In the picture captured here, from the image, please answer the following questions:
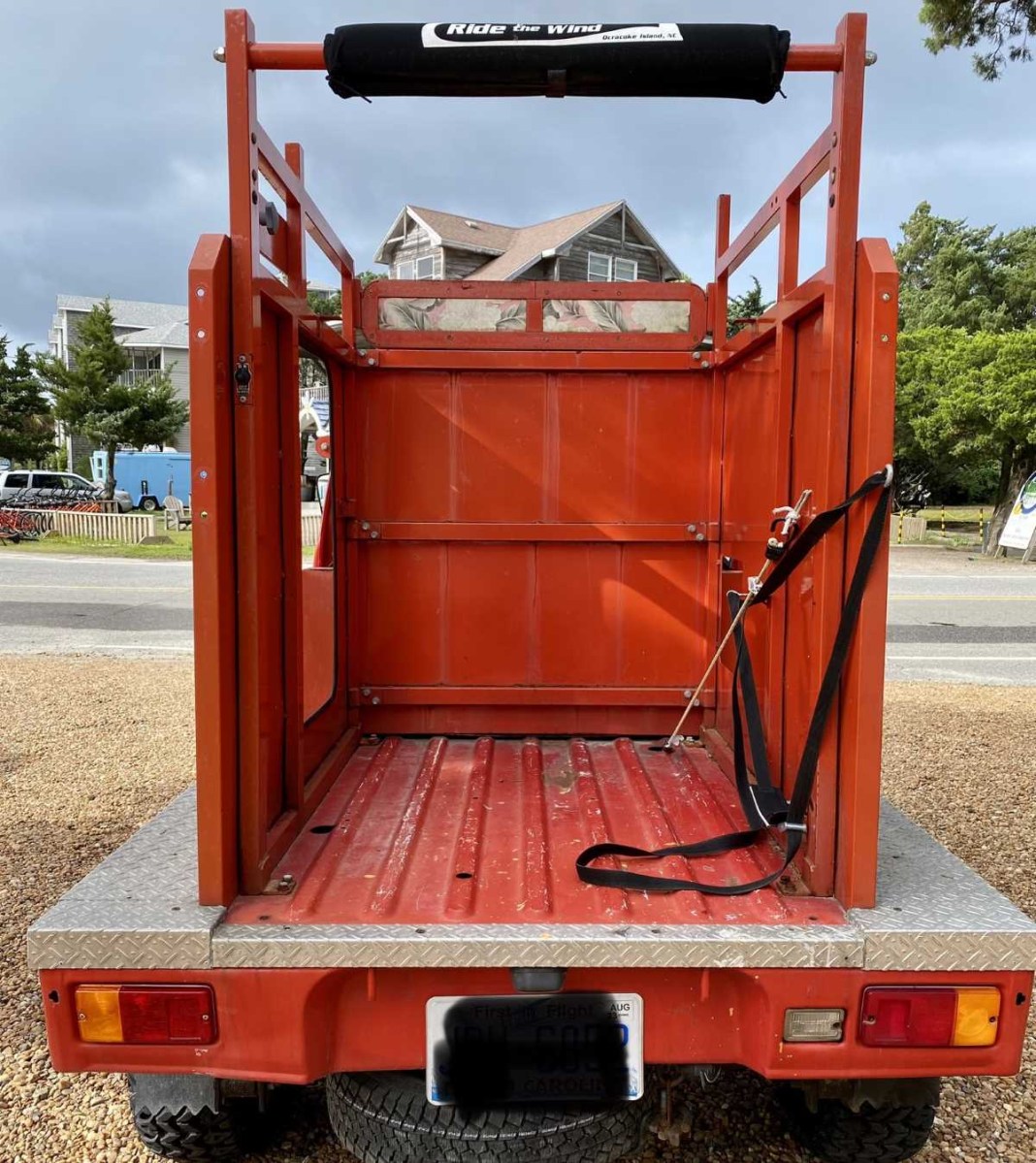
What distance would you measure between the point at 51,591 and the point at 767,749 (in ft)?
47.2

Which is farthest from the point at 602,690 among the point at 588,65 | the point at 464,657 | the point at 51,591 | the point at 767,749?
the point at 51,591

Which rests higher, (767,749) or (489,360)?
(489,360)

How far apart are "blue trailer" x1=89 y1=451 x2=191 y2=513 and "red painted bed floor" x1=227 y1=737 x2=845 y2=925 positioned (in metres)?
35.8

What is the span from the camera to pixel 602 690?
376 centimetres

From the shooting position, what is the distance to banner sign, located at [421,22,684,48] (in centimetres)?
207

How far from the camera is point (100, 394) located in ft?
110

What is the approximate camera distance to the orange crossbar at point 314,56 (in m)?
2.11

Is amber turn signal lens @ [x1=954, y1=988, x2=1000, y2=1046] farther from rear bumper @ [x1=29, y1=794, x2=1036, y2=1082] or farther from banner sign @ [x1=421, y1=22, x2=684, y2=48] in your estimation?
banner sign @ [x1=421, y1=22, x2=684, y2=48]

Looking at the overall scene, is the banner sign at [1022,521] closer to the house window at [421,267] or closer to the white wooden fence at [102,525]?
→ the house window at [421,267]

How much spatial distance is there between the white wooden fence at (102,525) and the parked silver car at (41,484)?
Answer: 672cm

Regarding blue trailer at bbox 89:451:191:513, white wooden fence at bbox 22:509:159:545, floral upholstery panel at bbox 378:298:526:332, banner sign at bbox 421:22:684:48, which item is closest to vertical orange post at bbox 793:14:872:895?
banner sign at bbox 421:22:684:48

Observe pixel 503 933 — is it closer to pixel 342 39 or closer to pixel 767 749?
pixel 767 749

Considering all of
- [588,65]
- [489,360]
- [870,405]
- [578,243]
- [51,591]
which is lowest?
[51,591]

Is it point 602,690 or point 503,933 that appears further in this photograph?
point 602,690
